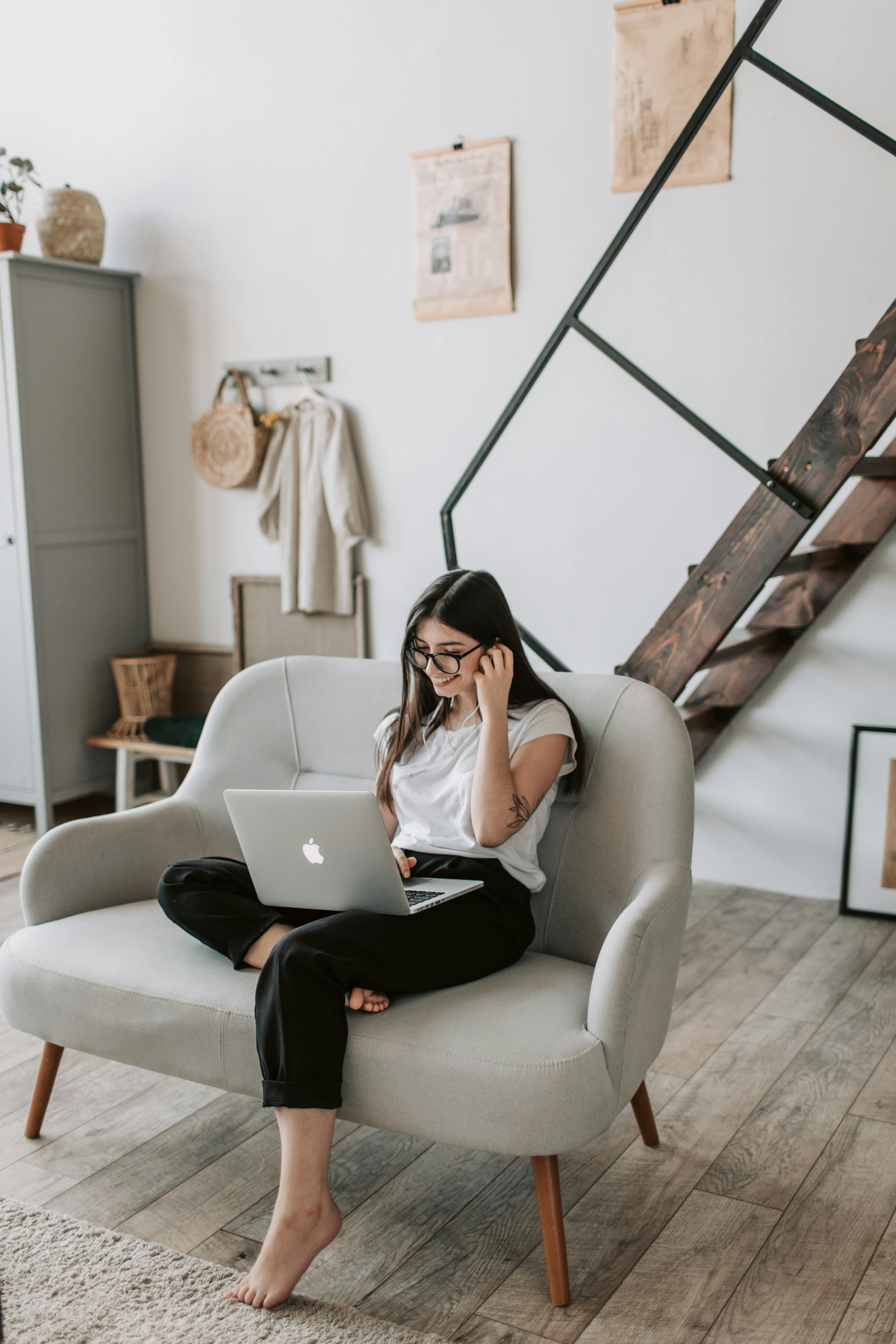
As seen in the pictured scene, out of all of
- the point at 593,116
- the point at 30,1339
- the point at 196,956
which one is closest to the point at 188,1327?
the point at 30,1339

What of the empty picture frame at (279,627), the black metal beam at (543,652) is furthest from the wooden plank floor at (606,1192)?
the empty picture frame at (279,627)

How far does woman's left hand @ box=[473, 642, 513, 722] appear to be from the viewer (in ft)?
6.21

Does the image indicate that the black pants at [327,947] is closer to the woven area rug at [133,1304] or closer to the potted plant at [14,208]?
the woven area rug at [133,1304]

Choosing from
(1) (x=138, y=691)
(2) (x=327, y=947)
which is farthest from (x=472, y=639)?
(1) (x=138, y=691)

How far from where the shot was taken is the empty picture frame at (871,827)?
10.4ft

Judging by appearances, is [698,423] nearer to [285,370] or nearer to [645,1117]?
[645,1117]

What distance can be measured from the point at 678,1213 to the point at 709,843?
69.2 inches

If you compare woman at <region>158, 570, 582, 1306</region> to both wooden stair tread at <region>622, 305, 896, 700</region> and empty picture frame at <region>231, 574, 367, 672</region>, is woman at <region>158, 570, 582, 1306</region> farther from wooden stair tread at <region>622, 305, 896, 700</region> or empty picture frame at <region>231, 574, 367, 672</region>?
empty picture frame at <region>231, 574, 367, 672</region>

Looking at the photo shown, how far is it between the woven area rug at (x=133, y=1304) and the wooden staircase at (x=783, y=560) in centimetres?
154

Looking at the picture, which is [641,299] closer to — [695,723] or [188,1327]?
[695,723]

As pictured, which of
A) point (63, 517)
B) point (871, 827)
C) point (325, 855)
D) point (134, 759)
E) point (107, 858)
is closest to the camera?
point (325, 855)

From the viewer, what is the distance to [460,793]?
194cm

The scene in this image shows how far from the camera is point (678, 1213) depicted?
184 centimetres

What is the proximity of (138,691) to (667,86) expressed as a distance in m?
2.67
